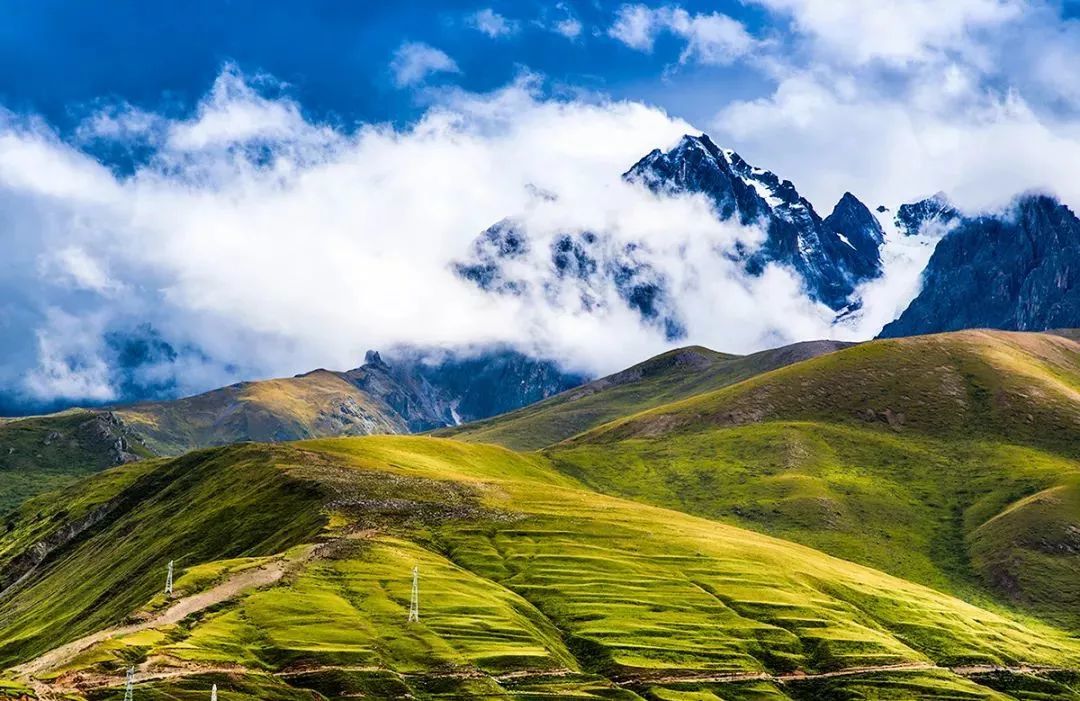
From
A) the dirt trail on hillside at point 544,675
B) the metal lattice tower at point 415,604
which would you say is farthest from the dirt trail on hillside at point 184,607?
the metal lattice tower at point 415,604

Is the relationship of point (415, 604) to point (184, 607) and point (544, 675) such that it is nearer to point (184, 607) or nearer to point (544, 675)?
point (544, 675)

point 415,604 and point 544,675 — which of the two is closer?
point 544,675

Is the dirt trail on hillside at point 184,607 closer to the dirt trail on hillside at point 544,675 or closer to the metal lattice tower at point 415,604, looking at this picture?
the dirt trail on hillside at point 544,675

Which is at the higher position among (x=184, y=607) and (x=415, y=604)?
(x=184, y=607)

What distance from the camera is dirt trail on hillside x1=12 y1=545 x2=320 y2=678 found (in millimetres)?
140663

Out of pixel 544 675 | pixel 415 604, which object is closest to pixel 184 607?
pixel 415 604

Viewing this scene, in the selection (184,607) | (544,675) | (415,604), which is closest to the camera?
(544,675)

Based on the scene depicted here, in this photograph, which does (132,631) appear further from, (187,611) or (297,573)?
(297,573)

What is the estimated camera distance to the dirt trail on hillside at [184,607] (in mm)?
140663

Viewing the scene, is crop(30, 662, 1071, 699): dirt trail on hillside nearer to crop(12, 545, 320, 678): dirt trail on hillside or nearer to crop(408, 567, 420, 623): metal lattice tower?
crop(12, 545, 320, 678): dirt trail on hillside

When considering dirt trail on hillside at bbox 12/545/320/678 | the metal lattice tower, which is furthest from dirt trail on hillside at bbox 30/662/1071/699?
the metal lattice tower

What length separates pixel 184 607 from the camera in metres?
161

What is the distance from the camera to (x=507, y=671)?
155 metres

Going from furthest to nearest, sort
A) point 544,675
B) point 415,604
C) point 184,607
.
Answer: point 415,604, point 184,607, point 544,675
